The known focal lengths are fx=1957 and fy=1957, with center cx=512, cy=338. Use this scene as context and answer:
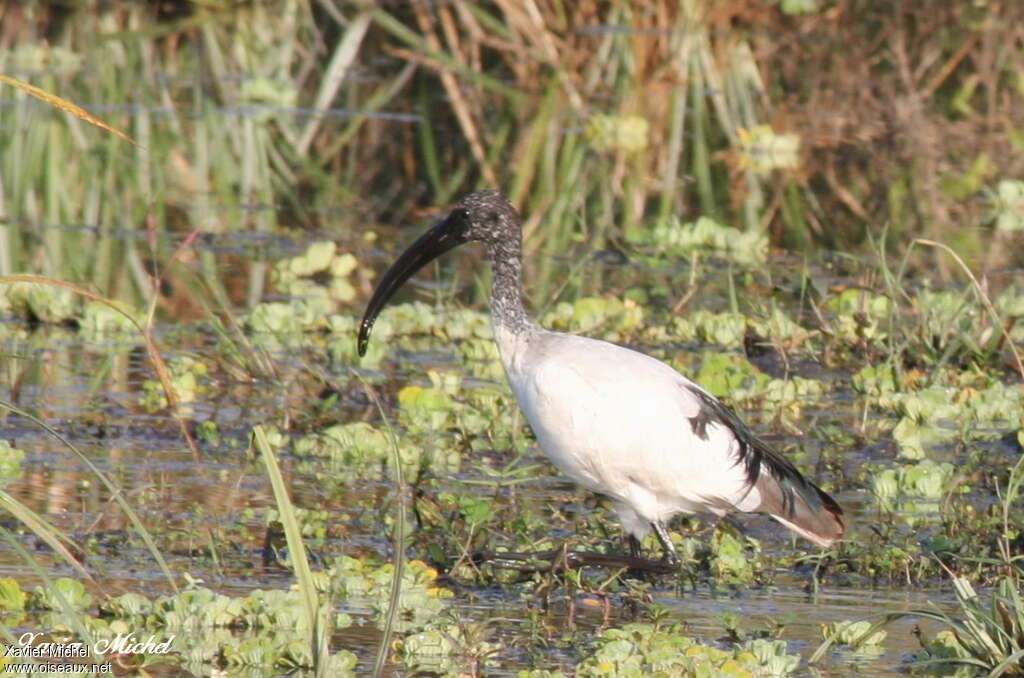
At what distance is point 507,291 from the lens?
5902mm

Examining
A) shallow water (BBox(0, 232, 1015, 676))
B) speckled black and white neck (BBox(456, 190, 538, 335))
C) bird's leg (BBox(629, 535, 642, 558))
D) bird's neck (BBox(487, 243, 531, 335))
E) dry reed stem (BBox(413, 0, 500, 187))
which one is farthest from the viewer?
dry reed stem (BBox(413, 0, 500, 187))

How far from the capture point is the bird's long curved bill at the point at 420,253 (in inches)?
242

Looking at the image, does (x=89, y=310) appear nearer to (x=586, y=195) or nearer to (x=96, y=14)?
(x=586, y=195)

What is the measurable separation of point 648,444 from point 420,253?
1207mm

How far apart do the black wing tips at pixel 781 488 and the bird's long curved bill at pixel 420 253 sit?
102 centimetres

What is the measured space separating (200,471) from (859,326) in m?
2.78

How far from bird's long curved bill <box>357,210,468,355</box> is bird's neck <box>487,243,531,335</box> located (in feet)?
0.42

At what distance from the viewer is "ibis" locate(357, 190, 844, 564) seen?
17.6ft
